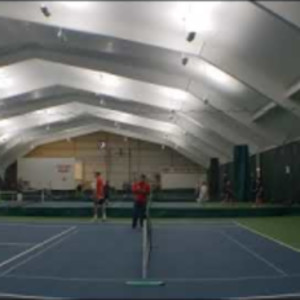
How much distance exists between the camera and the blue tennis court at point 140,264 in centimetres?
954

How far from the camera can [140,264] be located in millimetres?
12508

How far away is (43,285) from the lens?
995 centimetres

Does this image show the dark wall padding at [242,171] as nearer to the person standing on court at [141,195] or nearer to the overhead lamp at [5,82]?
the overhead lamp at [5,82]

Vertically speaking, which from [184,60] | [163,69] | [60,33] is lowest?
[184,60]

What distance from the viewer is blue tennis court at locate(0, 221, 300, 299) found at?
9.54 metres

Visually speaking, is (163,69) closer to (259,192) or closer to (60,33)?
(60,33)

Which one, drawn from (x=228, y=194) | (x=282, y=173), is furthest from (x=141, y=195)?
(x=228, y=194)

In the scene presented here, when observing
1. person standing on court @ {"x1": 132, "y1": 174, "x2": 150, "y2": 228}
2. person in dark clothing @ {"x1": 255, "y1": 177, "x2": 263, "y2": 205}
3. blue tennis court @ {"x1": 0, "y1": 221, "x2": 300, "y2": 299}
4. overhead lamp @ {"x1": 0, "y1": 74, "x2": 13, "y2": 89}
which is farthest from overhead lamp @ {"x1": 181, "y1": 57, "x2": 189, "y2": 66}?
person in dark clothing @ {"x1": 255, "y1": 177, "x2": 263, "y2": 205}

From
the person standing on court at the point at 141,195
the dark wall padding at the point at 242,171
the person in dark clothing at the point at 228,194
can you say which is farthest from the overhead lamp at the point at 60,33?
the dark wall padding at the point at 242,171

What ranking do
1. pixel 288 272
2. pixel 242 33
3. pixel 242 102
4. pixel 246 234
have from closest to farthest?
pixel 288 272
pixel 242 33
pixel 246 234
pixel 242 102

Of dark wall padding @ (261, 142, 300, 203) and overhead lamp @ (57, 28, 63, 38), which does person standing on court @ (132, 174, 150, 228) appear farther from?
dark wall padding @ (261, 142, 300, 203)

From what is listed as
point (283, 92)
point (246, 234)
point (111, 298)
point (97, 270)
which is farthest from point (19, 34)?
point (111, 298)

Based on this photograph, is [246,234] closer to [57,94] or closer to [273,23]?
[273,23]

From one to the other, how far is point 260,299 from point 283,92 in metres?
18.2
